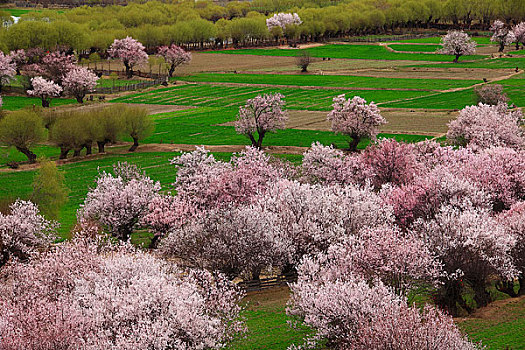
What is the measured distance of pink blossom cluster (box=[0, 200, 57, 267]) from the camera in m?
45.1

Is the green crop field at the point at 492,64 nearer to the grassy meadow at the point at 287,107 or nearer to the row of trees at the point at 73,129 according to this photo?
the grassy meadow at the point at 287,107

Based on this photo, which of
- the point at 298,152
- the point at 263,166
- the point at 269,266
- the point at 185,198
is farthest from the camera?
the point at 298,152

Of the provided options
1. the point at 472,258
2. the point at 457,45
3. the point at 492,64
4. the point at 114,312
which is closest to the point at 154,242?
the point at 114,312

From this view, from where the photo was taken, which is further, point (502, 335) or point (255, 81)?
point (255, 81)

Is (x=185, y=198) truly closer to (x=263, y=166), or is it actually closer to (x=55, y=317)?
(x=263, y=166)

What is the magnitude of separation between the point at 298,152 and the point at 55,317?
52.9 meters

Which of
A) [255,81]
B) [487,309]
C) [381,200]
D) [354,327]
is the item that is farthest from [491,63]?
[354,327]

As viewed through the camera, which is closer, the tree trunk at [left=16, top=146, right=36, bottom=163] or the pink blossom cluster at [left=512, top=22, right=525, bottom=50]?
the tree trunk at [left=16, top=146, right=36, bottom=163]

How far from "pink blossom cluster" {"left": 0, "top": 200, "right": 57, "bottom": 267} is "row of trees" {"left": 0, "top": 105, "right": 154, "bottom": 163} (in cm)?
3090

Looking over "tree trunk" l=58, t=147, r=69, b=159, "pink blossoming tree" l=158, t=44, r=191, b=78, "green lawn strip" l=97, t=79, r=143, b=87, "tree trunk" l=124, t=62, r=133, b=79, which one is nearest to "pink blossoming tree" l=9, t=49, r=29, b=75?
"green lawn strip" l=97, t=79, r=143, b=87

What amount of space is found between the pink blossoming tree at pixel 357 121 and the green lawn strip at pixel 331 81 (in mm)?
48893

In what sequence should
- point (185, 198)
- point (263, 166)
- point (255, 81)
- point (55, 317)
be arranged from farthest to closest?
point (255, 81)
point (263, 166)
point (185, 198)
point (55, 317)

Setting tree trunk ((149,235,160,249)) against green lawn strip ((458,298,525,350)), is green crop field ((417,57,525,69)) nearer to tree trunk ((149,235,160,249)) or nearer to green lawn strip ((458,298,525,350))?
tree trunk ((149,235,160,249))

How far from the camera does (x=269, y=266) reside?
135 ft
